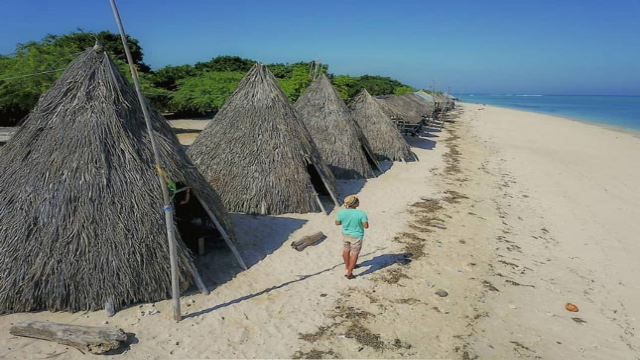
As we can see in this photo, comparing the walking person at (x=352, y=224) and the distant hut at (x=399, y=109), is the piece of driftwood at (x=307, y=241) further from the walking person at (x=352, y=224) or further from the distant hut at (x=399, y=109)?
the distant hut at (x=399, y=109)

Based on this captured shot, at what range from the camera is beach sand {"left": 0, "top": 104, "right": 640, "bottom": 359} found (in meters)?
4.92

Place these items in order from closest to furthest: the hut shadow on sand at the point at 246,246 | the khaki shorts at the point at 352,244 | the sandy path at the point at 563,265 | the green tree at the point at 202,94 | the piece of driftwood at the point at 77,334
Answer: the piece of driftwood at the point at 77,334 → the sandy path at the point at 563,265 → the khaki shorts at the point at 352,244 → the hut shadow on sand at the point at 246,246 → the green tree at the point at 202,94

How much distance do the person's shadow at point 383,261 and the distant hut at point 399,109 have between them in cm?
1296

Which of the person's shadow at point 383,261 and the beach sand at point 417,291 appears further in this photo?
the person's shadow at point 383,261

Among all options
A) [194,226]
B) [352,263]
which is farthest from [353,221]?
[194,226]

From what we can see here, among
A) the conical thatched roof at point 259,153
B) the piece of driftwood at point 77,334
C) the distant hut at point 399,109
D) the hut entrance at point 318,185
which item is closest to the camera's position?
the piece of driftwood at point 77,334

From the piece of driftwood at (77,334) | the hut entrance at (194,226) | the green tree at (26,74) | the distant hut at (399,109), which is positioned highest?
the green tree at (26,74)

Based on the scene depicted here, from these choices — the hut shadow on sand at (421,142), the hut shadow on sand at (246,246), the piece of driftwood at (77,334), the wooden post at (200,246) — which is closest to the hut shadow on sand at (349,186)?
the hut shadow on sand at (246,246)

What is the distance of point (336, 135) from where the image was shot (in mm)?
13062

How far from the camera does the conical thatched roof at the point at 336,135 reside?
13.1 m

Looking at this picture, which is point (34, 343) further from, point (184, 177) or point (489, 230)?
point (489, 230)

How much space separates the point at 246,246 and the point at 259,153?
249cm

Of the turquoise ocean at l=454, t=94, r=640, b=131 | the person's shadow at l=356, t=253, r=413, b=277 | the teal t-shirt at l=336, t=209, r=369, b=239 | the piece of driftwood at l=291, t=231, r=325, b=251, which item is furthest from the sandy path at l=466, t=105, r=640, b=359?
the turquoise ocean at l=454, t=94, r=640, b=131

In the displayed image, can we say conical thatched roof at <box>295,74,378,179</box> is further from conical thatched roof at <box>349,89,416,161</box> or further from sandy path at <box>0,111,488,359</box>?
sandy path at <box>0,111,488,359</box>
